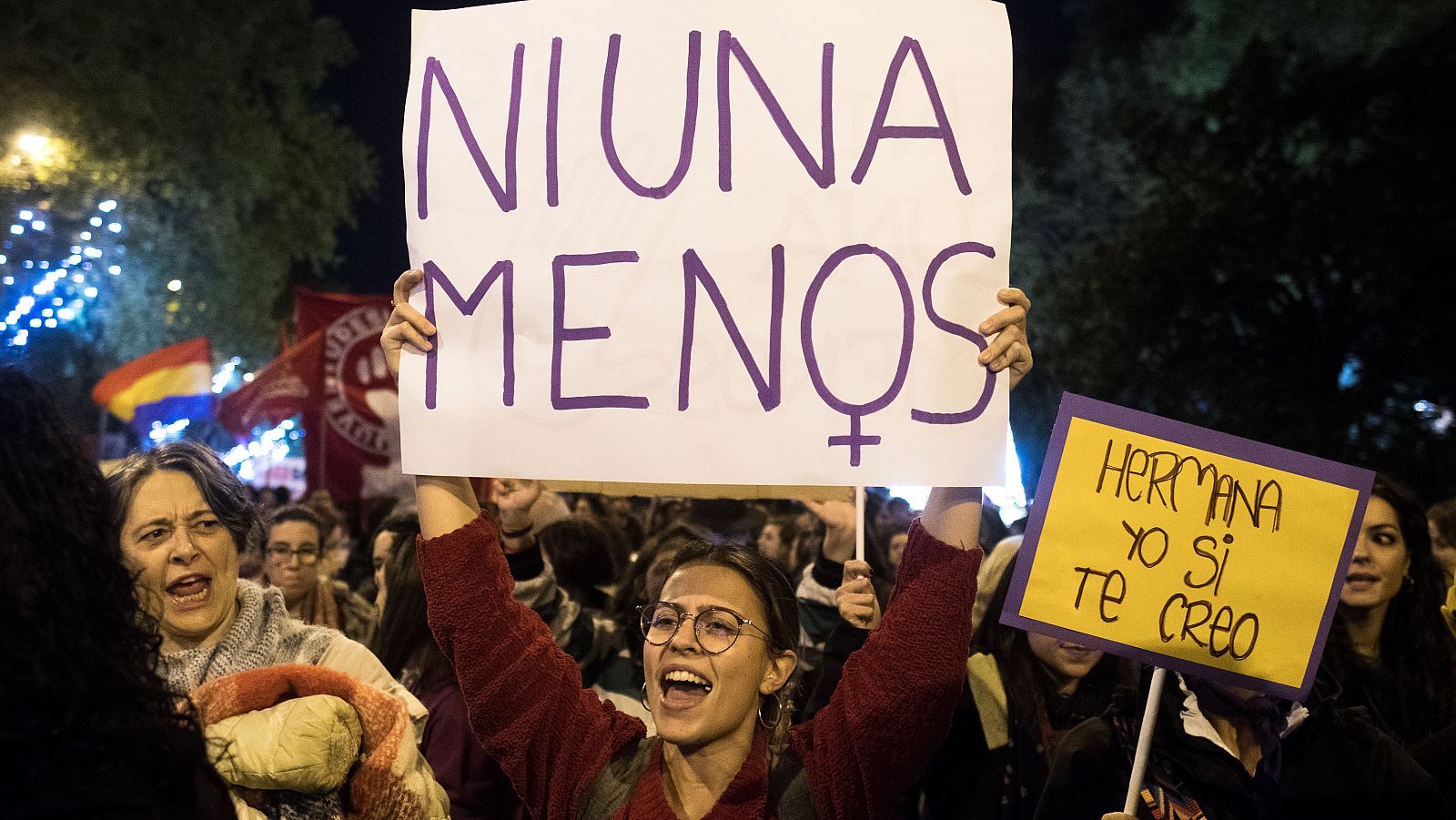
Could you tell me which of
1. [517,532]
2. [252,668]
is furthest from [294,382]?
[252,668]

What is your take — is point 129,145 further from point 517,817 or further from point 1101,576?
point 1101,576

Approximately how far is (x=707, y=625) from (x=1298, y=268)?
17.8 m

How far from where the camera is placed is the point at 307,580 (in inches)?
249

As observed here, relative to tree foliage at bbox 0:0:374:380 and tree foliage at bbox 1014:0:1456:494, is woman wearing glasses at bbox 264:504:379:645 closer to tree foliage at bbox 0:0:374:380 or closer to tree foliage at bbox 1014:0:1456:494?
tree foliage at bbox 1014:0:1456:494

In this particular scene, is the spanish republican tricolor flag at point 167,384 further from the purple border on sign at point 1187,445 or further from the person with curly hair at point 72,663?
the person with curly hair at point 72,663

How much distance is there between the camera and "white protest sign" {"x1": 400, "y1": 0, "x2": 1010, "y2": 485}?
9.48 feet

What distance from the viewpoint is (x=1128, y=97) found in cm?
3259

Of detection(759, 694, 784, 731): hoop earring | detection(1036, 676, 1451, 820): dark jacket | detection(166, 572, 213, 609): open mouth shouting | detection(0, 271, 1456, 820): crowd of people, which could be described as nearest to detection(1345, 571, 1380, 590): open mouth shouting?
detection(0, 271, 1456, 820): crowd of people

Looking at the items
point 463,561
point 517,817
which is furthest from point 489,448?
point 517,817

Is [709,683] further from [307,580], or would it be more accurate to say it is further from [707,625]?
[307,580]

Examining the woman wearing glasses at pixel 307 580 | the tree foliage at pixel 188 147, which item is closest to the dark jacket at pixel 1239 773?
the woman wearing glasses at pixel 307 580

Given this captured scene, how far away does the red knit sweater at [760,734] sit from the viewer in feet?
9.06

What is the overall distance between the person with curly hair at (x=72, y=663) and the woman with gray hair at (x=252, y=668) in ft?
1.51

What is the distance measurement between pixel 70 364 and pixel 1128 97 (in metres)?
22.5
